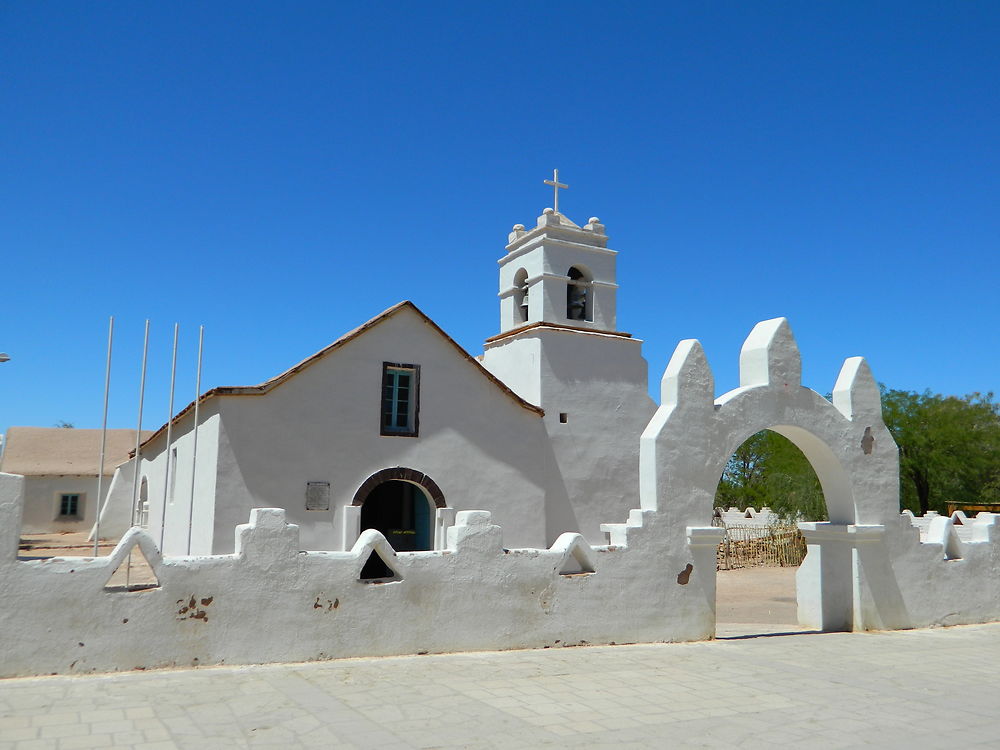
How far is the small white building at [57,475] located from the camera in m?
26.3

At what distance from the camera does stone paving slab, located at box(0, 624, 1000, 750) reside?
5566mm

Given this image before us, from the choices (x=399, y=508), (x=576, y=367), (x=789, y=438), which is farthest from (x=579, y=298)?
(x=789, y=438)

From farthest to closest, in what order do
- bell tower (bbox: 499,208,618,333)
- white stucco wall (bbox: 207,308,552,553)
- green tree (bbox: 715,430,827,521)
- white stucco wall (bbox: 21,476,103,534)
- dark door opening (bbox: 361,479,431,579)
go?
green tree (bbox: 715,430,827,521) → white stucco wall (bbox: 21,476,103,534) → bell tower (bbox: 499,208,618,333) → dark door opening (bbox: 361,479,431,579) → white stucco wall (bbox: 207,308,552,553)

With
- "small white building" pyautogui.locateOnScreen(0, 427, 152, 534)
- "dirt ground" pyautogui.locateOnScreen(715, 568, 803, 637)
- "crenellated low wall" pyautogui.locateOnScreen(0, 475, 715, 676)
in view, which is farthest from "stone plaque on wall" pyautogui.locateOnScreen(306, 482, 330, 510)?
"small white building" pyautogui.locateOnScreen(0, 427, 152, 534)

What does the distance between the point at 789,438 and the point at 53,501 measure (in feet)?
79.8

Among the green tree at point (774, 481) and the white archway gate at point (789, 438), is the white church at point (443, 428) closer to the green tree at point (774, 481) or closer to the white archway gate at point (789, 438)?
the green tree at point (774, 481)

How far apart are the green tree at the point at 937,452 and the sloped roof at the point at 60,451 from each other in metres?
28.4

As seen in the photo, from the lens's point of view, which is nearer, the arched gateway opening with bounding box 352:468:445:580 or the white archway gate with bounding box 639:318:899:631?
the white archway gate with bounding box 639:318:899:631

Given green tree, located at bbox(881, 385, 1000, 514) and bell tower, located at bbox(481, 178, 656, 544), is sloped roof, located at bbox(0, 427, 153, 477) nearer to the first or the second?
bell tower, located at bbox(481, 178, 656, 544)

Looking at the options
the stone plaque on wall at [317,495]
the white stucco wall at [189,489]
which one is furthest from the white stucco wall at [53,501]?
the stone plaque on wall at [317,495]

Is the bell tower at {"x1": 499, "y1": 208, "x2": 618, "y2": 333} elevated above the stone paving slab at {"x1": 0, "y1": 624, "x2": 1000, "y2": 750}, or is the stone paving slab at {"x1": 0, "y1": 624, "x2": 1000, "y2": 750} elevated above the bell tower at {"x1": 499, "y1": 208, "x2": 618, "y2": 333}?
the bell tower at {"x1": 499, "y1": 208, "x2": 618, "y2": 333}

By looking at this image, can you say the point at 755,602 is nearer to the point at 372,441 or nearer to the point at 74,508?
the point at 372,441

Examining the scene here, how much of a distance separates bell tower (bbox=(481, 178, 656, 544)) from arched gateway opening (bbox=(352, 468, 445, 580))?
2502mm

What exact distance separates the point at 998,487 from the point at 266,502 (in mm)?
33385
